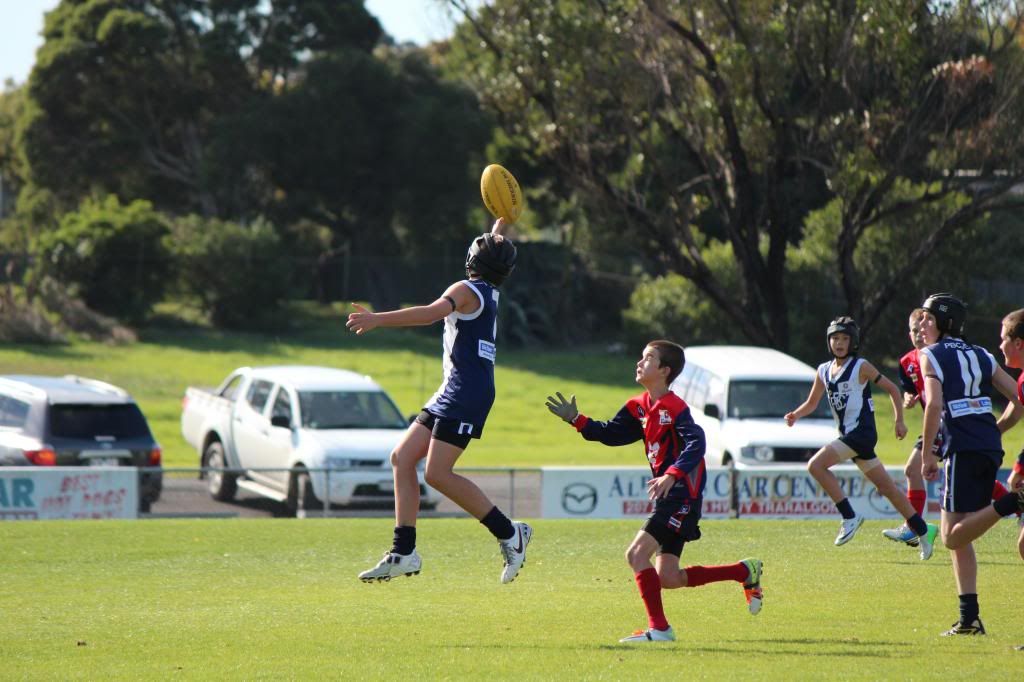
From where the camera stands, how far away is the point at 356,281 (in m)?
51.1

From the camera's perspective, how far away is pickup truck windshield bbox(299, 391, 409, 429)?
19609 millimetres

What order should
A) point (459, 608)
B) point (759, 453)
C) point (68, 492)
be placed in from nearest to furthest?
point (459, 608), point (68, 492), point (759, 453)

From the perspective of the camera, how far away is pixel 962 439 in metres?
8.52

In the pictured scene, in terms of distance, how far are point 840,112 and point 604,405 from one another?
930cm

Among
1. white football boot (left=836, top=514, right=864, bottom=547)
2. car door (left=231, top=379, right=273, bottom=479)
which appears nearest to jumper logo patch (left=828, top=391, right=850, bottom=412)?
white football boot (left=836, top=514, right=864, bottom=547)

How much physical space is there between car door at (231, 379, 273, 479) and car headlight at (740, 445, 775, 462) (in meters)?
6.53

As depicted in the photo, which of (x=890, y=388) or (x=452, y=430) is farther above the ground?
(x=890, y=388)

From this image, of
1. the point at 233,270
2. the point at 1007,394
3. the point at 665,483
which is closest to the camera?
the point at 665,483

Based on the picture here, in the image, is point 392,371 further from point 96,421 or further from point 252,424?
point 96,421

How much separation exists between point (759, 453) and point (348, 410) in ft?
18.6

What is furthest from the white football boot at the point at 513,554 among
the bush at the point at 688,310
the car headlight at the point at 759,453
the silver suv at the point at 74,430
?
the bush at the point at 688,310

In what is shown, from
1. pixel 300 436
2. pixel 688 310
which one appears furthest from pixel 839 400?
pixel 688 310

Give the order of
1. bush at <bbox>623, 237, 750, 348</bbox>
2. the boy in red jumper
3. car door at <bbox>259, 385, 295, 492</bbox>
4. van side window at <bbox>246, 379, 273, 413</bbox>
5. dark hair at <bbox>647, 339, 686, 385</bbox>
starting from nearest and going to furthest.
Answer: the boy in red jumper
dark hair at <bbox>647, 339, 686, 385</bbox>
car door at <bbox>259, 385, 295, 492</bbox>
van side window at <bbox>246, 379, 273, 413</bbox>
bush at <bbox>623, 237, 750, 348</bbox>

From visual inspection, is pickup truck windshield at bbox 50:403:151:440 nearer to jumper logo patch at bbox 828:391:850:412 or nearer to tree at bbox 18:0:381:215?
jumper logo patch at bbox 828:391:850:412
